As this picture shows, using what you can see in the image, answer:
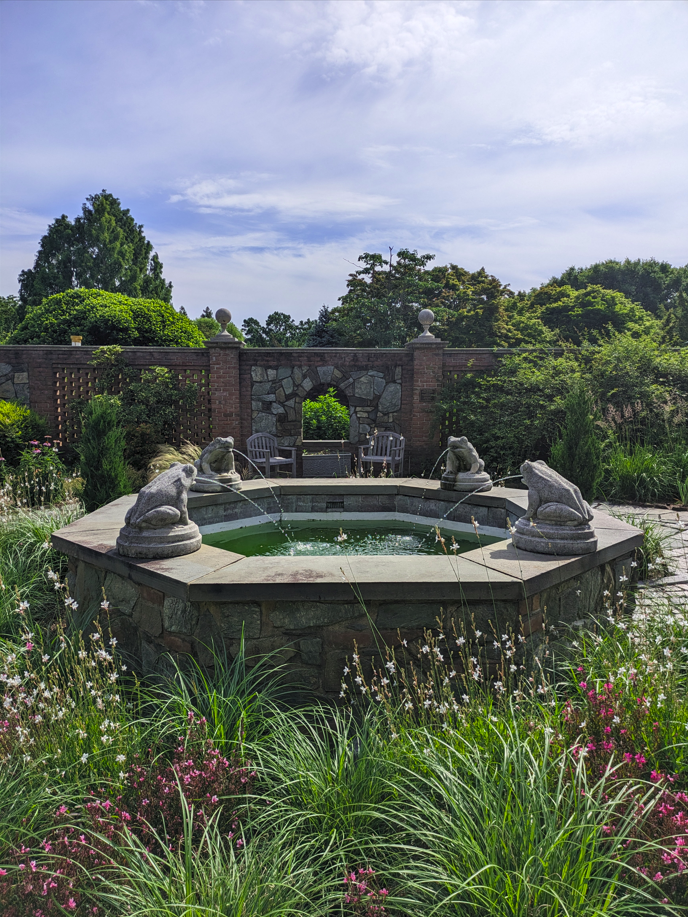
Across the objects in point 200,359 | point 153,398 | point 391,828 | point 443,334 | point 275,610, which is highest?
point 443,334

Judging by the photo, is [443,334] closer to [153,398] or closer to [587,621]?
[153,398]

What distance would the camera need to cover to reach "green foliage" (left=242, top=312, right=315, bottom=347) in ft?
76.9

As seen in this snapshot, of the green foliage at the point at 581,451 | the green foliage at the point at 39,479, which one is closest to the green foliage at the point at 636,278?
the green foliage at the point at 581,451

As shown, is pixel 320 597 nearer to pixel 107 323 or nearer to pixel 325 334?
pixel 107 323

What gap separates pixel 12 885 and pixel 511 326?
18698 millimetres

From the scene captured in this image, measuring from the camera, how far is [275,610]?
8.00 ft

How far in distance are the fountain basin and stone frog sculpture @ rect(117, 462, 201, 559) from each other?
0.07 metres

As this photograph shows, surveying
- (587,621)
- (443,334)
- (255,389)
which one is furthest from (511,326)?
(587,621)

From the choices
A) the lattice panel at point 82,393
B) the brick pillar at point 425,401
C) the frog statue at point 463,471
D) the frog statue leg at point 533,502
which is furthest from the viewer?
the brick pillar at point 425,401

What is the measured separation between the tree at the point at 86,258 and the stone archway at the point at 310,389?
57.0 ft

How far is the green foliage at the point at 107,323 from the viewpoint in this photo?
1191 cm

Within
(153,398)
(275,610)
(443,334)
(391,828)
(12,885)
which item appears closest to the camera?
(12,885)

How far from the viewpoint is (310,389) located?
9758mm

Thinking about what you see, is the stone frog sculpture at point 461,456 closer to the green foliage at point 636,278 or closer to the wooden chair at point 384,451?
the wooden chair at point 384,451
